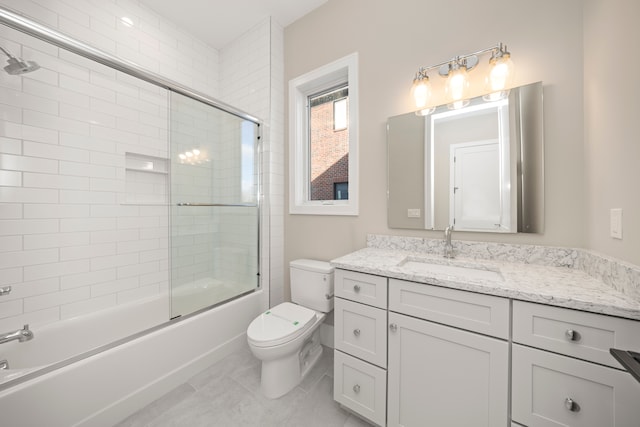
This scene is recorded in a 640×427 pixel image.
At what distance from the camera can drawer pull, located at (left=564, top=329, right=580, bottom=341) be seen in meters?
0.77

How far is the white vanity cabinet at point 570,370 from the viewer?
722mm

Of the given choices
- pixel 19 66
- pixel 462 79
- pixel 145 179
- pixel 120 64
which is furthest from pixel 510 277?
pixel 19 66

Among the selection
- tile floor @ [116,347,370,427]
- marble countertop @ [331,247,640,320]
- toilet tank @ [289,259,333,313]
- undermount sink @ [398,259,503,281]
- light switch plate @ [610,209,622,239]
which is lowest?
tile floor @ [116,347,370,427]

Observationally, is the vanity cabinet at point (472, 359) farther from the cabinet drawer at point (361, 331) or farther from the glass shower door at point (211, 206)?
the glass shower door at point (211, 206)

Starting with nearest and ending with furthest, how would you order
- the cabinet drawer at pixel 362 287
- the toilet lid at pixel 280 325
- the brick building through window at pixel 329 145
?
the cabinet drawer at pixel 362 287, the toilet lid at pixel 280 325, the brick building through window at pixel 329 145

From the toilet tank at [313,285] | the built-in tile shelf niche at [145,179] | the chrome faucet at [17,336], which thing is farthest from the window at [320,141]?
the chrome faucet at [17,336]

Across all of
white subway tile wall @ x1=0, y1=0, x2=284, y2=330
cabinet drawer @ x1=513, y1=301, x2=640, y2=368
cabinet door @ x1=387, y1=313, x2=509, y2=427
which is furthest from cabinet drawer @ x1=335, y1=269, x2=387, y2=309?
white subway tile wall @ x1=0, y1=0, x2=284, y2=330

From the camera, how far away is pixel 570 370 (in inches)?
30.8

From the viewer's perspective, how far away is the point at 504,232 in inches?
51.6

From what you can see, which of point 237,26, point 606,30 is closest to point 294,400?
point 606,30

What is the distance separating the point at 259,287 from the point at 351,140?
1.58 meters

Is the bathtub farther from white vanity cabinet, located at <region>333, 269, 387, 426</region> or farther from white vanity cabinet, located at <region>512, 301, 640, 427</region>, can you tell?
white vanity cabinet, located at <region>512, 301, 640, 427</region>

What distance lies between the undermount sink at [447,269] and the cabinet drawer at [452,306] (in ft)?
0.40

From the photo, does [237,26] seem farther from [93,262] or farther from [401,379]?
[401,379]
